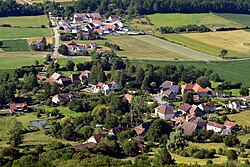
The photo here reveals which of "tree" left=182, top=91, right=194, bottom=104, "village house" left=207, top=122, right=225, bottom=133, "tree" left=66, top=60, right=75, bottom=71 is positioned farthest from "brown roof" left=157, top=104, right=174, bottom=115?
"tree" left=66, top=60, right=75, bottom=71

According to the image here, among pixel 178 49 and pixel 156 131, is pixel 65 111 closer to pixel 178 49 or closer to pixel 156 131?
pixel 156 131

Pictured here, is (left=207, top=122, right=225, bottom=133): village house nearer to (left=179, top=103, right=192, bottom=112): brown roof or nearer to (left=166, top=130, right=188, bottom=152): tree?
(left=179, top=103, right=192, bottom=112): brown roof

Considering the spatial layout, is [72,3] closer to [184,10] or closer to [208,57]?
→ [184,10]

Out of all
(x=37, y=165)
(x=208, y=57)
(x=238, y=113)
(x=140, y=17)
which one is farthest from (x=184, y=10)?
(x=37, y=165)

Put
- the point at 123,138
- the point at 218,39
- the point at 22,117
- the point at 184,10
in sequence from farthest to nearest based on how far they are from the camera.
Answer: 1. the point at 184,10
2. the point at 218,39
3. the point at 22,117
4. the point at 123,138

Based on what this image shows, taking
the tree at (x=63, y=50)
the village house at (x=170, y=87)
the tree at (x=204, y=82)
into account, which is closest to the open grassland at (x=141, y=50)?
the tree at (x=63, y=50)
